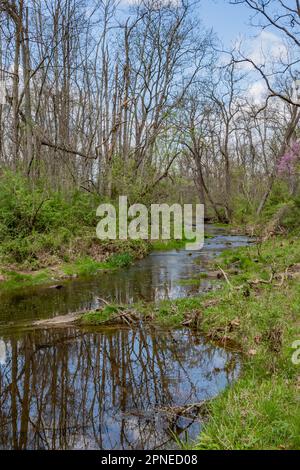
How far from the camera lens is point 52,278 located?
40.5 feet

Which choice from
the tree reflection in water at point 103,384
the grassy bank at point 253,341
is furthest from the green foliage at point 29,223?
the tree reflection in water at point 103,384

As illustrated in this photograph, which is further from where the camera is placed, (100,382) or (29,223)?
(29,223)

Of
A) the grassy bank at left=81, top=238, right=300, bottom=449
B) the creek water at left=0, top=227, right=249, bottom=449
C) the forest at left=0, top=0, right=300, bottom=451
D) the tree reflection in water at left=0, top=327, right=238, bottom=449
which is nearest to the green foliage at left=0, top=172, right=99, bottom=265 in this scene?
the forest at left=0, top=0, right=300, bottom=451

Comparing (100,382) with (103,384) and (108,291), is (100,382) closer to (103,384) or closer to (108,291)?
(103,384)

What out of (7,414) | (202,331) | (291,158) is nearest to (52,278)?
(202,331)

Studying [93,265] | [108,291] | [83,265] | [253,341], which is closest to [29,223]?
[83,265]

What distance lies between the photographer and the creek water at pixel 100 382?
4.22 meters

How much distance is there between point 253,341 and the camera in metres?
6.31

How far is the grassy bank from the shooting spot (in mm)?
3730

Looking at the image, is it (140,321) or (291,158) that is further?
(291,158)

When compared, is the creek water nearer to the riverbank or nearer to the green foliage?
the riverbank

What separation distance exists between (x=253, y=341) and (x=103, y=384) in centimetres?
231
